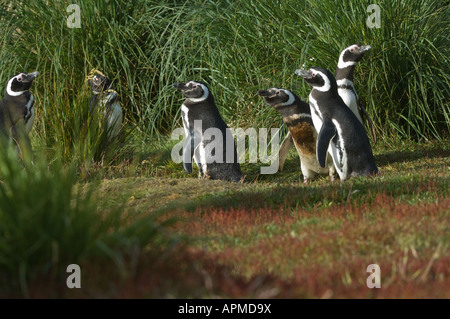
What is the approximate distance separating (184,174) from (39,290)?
220 inches

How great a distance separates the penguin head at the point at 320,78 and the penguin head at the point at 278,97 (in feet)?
1.27

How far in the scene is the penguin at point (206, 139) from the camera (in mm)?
8016

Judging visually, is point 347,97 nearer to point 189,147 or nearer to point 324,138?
point 324,138

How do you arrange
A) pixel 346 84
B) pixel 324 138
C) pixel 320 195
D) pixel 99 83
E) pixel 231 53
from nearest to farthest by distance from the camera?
pixel 320 195
pixel 324 138
pixel 346 84
pixel 99 83
pixel 231 53

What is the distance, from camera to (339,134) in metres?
7.48

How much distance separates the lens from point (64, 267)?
3463 millimetres

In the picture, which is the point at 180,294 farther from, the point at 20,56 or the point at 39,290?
the point at 20,56

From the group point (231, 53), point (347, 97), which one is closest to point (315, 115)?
point (347, 97)

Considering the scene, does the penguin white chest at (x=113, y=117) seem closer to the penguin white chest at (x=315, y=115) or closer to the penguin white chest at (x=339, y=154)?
the penguin white chest at (x=315, y=115)

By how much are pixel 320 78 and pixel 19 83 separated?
401 cm

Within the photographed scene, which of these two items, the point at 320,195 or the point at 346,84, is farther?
the point at 346,84

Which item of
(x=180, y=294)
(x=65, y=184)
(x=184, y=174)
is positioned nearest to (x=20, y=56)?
(x=184, y=174)

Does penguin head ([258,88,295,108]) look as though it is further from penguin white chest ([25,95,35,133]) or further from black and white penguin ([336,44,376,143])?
penguin white chest ([25,95,35,133])

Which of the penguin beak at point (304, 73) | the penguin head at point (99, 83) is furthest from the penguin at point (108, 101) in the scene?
the penguin beak at point (304, 73)
